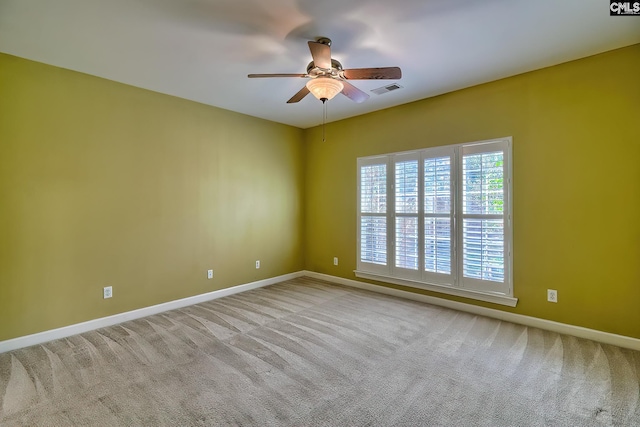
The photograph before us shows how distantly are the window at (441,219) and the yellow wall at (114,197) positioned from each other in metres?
1.85

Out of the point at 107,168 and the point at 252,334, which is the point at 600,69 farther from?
the point at 107,168

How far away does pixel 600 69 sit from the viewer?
2.85 m

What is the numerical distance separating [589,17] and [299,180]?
13.7ft

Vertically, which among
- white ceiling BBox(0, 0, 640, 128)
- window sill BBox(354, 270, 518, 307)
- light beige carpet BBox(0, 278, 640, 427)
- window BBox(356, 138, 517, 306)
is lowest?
light beige carpet BBox(0, 278, 640, 427)

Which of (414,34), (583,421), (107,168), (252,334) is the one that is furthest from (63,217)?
(583,421)

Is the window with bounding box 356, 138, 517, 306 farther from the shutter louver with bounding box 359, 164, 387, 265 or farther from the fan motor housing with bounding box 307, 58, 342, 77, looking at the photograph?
the fan motor housing with bounding box 307, 58, 342, 77

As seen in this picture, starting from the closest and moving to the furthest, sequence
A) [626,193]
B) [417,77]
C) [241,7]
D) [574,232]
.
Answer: [241,7], [626,193], [574,232], [417,77]

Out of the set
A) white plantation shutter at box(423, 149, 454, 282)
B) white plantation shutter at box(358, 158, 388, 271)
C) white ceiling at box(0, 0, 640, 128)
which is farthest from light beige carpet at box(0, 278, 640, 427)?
white ceiling at box(0, 0, 640, 128)

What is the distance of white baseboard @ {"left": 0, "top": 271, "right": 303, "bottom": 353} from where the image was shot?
2803 mm

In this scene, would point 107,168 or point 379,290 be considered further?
point 379,290

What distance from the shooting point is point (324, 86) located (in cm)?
256

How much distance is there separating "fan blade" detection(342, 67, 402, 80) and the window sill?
268 centimetres

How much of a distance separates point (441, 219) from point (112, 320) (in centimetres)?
411

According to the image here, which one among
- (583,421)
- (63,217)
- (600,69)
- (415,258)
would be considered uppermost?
(600,69)
